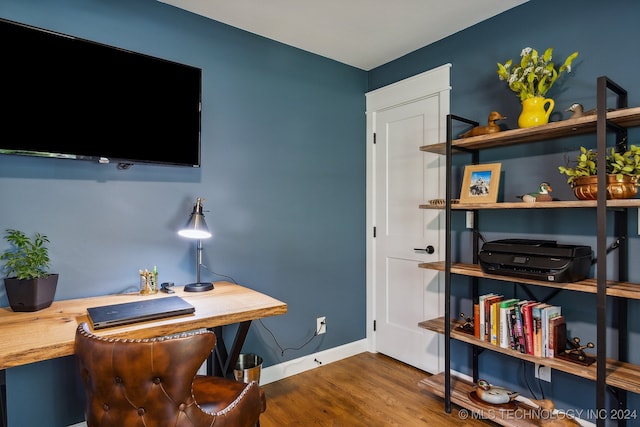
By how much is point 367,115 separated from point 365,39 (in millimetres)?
697

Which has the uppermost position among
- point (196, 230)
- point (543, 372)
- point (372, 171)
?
point (372, 171)

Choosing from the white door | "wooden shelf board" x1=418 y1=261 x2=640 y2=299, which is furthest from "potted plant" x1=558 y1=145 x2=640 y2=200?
the white door

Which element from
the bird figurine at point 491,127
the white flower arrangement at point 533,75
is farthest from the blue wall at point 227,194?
the white flower arrangement at point 533,75

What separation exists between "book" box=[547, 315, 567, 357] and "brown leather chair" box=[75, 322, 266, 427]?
168 cm

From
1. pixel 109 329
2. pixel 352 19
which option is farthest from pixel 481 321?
pixel 352 19

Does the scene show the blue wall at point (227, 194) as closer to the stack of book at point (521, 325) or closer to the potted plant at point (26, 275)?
the potted plant at point (26, 275)

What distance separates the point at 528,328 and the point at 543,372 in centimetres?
43

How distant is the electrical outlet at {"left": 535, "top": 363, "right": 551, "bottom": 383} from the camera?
6.94 ft

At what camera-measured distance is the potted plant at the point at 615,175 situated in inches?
64.4

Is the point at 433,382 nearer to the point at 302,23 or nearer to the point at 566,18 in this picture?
the point at 566,18

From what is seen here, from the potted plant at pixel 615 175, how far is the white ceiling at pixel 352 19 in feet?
3.78

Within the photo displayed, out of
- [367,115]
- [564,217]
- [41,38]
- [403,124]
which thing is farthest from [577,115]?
[41,38]

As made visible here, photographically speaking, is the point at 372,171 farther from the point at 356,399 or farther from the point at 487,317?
the point at 356,399

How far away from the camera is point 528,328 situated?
1.94 metres
